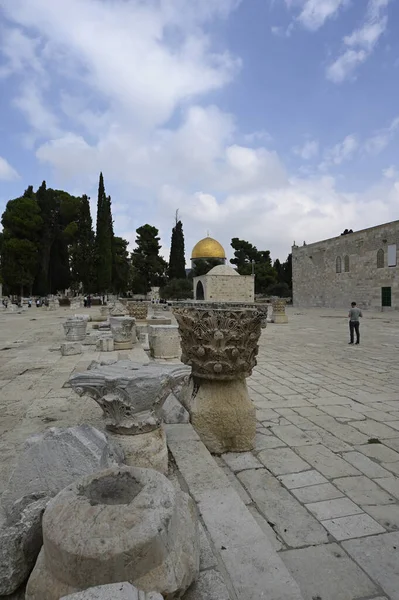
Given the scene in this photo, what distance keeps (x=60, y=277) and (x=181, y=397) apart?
4081 centimetres

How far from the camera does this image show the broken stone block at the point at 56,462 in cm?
178

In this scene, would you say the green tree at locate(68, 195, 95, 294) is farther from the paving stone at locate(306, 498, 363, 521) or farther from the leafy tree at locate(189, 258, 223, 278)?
the paving stone at locate(306, 498, 363, 521)

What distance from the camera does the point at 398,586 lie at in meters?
1.68

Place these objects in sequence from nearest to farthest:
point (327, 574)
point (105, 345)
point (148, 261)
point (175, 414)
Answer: point (327, 574)
point (175, 414)
point (105, 345)
point (148, 261)

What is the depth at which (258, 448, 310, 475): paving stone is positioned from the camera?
2.83m

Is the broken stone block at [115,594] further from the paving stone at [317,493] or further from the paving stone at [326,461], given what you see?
the paving stone at [326,461]

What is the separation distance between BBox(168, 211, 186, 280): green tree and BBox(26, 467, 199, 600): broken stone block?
39488 millimetres

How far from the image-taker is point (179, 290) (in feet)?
111

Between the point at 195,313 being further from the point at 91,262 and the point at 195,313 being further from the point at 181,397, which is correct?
the point at 91,262

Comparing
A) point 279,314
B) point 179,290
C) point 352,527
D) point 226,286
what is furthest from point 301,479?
point 179,290

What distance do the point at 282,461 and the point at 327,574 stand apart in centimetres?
120

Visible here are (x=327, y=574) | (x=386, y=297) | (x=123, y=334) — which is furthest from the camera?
(x=386, y=297)

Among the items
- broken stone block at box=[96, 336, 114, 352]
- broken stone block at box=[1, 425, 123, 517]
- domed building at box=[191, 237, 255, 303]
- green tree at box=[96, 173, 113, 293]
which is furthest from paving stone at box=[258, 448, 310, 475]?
green tree at box=[96, 173, 113, 293]

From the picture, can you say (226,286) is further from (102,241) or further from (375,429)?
(375,429)
